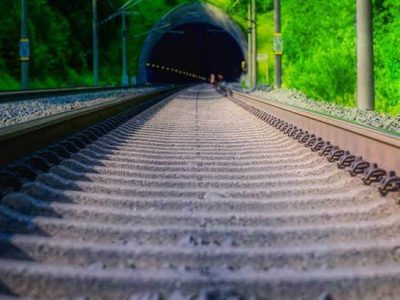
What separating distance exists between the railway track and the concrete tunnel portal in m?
49.9

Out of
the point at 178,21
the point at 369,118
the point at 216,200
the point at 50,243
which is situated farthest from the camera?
the point at 178,21

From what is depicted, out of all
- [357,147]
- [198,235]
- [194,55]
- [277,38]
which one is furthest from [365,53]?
[194,55]

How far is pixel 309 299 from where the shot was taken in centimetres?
256

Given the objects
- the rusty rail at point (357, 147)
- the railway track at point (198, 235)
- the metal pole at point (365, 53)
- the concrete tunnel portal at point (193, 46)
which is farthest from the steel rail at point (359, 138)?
the concrete tunnel portal at point (193, 46)

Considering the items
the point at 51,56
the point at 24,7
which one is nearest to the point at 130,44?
the point at 51,56

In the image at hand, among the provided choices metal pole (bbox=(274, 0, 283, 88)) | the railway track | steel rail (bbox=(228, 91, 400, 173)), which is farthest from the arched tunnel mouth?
the railway track

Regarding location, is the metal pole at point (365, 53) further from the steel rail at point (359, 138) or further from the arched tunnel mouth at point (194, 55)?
the arched tunnel mouth at point (194, 55)

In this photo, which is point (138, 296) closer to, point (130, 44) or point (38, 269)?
point (38, 269)

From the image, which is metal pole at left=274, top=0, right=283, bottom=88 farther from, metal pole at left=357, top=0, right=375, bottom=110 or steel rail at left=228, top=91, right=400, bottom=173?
steel rail at left=228, top=91, right=400, bottom=173

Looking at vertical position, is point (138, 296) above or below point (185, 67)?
below

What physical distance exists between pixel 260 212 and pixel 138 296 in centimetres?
147

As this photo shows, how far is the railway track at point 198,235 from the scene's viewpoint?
2645 mm

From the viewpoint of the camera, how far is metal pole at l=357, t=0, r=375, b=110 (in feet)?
41.6

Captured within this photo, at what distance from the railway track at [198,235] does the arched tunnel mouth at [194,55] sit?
62.1 m
